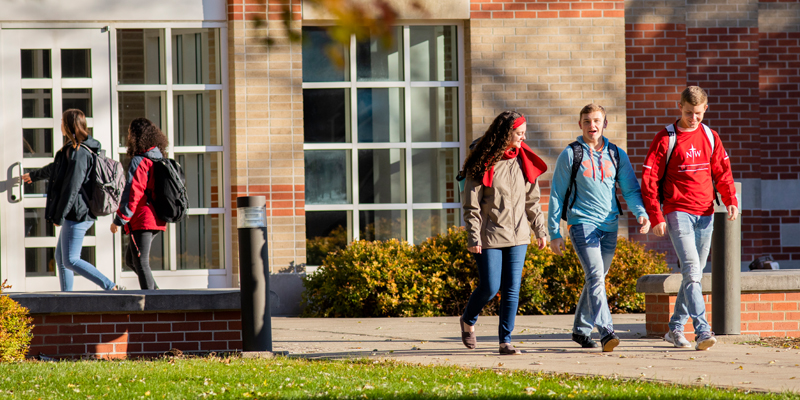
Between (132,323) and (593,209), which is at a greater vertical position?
(593,209)

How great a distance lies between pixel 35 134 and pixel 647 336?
6.57 metres

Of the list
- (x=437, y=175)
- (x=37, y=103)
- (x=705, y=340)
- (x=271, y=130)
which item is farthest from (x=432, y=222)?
(x=37, y=103)

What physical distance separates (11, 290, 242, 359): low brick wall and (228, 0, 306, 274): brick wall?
3085 millimetres

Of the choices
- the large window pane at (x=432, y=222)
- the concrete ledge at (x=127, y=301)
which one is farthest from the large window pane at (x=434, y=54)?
the concrete ledge at (x=127, y=301)

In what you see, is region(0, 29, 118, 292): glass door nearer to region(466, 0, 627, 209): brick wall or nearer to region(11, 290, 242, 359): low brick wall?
region(11, 290, 242, 359): low brick wall

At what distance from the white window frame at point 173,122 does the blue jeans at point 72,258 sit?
177cm

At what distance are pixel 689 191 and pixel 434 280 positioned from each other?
3.14 meters

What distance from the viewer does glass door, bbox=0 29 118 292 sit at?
8961 mm

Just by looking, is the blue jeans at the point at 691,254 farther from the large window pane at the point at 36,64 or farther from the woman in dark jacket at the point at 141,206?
the large window pane at the point at 36,64

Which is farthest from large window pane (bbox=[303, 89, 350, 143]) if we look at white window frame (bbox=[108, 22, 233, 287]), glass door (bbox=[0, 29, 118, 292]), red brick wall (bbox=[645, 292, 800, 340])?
red brick wall (bbox=[645, 292, 800, 340])

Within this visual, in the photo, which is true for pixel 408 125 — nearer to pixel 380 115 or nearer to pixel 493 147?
pixel 380 115

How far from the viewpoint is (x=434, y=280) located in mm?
8500

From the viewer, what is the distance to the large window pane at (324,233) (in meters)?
9.55

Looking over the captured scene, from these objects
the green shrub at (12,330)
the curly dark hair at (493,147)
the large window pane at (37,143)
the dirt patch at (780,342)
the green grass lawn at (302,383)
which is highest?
the large window pane at (37,143)
